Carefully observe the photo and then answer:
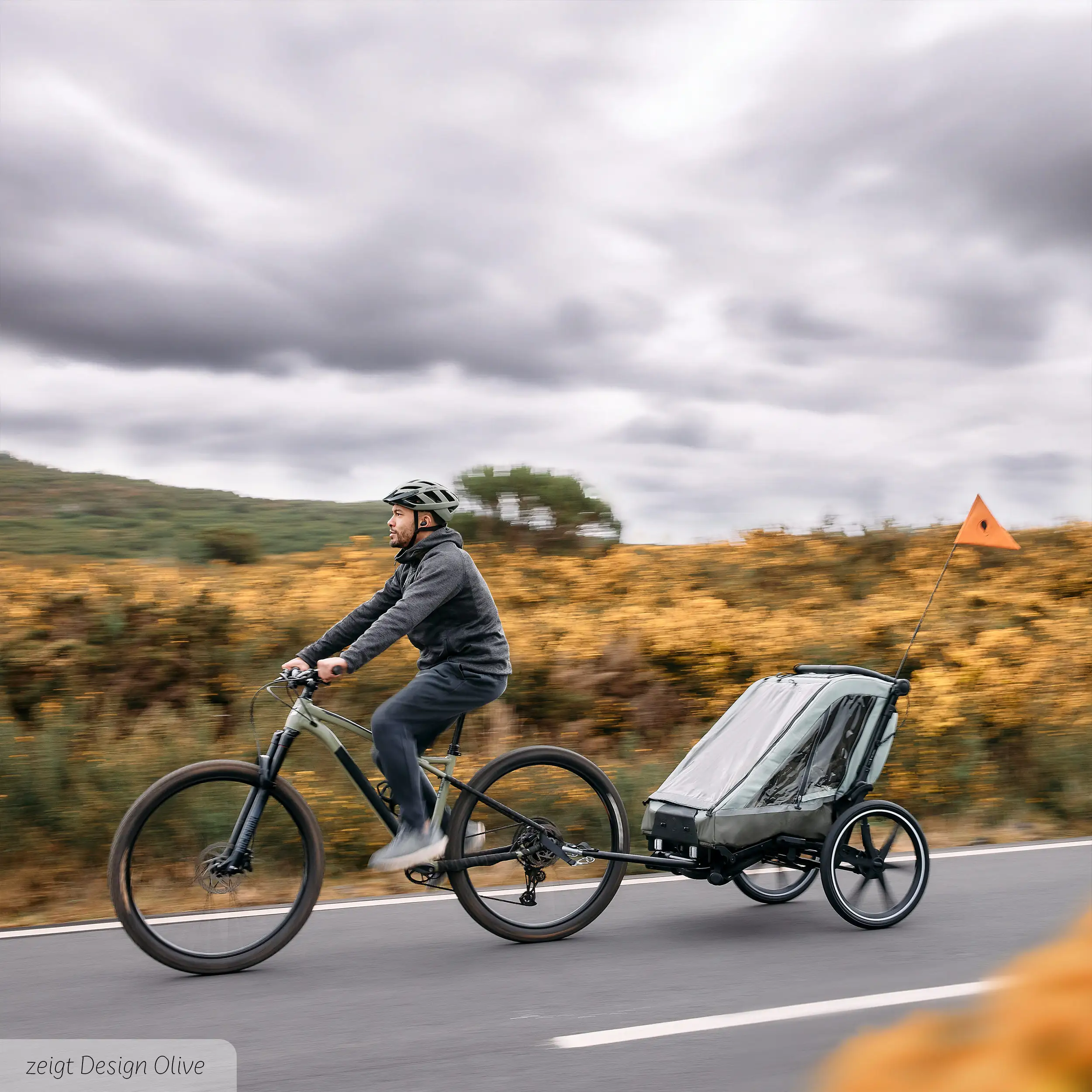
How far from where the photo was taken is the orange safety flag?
6.44 meters

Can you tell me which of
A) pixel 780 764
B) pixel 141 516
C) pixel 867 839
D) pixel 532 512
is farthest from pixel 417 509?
pixel 141 516

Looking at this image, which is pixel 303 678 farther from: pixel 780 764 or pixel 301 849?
pixel 780 764

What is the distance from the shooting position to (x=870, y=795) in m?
9.62

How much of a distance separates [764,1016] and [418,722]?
77.8 inches

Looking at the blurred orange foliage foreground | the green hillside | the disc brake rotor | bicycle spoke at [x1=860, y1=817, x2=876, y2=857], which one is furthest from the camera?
the green hillside

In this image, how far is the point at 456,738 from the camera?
5.86 metres

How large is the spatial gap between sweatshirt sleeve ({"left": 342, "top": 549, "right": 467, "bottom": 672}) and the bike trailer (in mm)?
1521

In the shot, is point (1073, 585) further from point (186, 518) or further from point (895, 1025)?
point (186, 518)

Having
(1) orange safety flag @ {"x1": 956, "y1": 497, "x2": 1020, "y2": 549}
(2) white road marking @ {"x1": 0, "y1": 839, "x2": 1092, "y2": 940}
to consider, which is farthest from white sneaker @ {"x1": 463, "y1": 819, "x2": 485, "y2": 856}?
(1) orange safety flag @ {"x1": 956, "y1": 497, "x2": 1020, "y2": 549}

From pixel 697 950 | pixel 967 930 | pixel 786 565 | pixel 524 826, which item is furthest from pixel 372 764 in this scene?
pixel 786 565

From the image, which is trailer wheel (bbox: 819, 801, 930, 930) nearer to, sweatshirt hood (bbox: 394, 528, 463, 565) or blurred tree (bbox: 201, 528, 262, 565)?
sweatshirt hood (bbox: 394, 528, 463, 565)

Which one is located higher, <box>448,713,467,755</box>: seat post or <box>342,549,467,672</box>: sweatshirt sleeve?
<box>342,549,467,672</box>: sweatshirt sleeve

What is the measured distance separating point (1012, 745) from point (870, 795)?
199cm

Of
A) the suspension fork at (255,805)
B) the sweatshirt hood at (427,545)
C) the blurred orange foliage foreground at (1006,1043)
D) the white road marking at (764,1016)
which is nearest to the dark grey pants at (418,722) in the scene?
the suspension fork at (255,805)
